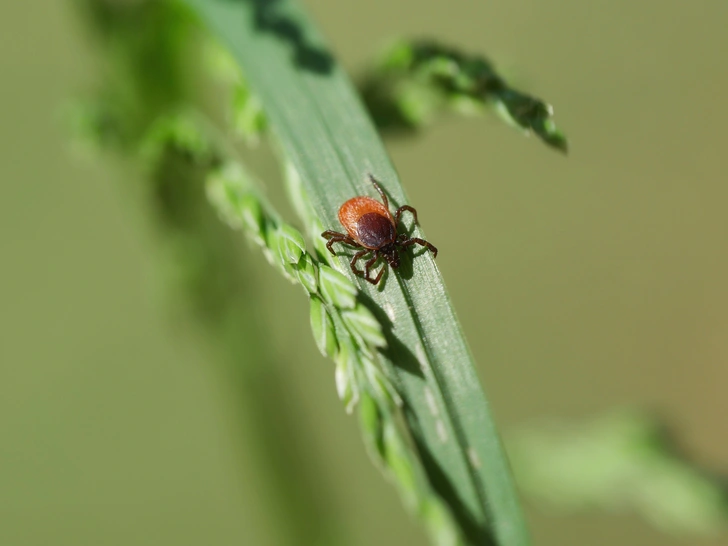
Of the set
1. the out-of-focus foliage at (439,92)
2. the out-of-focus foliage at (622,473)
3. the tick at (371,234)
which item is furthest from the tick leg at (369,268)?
the out-of-focus foliage at (622,473)

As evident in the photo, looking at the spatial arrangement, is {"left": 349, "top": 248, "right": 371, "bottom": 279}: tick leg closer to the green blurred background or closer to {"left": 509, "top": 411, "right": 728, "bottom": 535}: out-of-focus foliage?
{"left": 509, "top": 411, "right": 728, "bottom": 535}: out-of-focus foliage

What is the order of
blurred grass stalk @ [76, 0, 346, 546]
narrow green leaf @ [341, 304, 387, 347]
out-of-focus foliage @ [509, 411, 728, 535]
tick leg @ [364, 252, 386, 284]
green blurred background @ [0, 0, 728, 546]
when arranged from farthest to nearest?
green blurred background @ [0, 0, 728, 546]
out-of-focus foliage @ [509, 411, 728, 535]
blurred grass stalk @ [76, 0, 346, 546]
tick leg @ [364, 252, 386, 284]
narrow green leaf @ [341, 304, 387, 347]

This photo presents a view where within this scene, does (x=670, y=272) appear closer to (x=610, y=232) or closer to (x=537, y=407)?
(x=610, y=232)

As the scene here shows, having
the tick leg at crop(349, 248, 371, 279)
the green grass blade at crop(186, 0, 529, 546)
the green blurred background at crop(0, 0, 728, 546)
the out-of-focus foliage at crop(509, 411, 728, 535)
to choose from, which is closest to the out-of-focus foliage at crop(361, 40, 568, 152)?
the green grass blade at crop(186, 0, 529, 546)

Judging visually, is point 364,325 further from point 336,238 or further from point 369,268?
point 336,238

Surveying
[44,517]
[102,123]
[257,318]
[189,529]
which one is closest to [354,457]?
[189,529]

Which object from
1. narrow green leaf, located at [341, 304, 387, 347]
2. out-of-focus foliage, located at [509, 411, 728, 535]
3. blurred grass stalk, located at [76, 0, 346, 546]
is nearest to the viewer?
narrow green leaf, located at [341, 304, 387, 347]

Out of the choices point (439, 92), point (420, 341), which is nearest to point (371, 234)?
point (439, 92)

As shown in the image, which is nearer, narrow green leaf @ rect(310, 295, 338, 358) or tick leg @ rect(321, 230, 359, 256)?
narrow green leaf @ rect(310, 295, 338, 358)
